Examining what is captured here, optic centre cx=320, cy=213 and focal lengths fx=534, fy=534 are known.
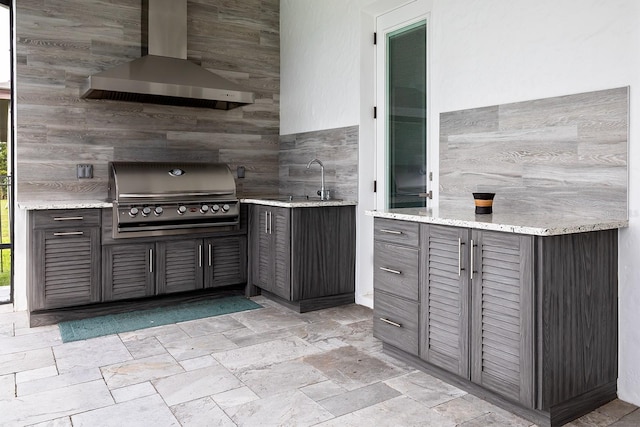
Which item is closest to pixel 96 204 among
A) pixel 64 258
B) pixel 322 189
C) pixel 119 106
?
pixel 64 258

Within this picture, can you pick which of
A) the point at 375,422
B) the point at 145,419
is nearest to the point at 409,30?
the point at 375,422

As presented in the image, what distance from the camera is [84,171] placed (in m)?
4.29

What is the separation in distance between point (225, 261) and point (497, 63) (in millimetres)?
2597

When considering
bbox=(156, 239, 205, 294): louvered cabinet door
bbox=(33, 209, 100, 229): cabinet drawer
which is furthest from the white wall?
bbox=(33, 209, 100, 229): cabinet drawer

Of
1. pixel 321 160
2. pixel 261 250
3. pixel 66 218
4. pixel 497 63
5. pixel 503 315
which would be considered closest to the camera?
pixel 503 315

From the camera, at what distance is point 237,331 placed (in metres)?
3.60

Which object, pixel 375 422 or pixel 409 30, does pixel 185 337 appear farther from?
pixel 409 30

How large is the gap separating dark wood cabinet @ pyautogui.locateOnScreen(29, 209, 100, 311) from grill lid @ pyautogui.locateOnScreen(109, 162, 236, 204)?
0.31 m

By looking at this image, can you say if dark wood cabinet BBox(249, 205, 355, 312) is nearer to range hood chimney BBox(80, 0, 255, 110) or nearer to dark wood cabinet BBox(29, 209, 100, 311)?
range hood chimney BBox(80, 0, 255, 110)

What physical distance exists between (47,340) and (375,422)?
228 cm

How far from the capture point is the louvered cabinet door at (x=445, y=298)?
2.50 meters

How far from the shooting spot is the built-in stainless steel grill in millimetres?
3945

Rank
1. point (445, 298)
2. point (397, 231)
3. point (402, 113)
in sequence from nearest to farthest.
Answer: point (445, 298), point (397, 231), point (402, 113)

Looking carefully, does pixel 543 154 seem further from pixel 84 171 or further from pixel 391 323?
pixel 84 171
